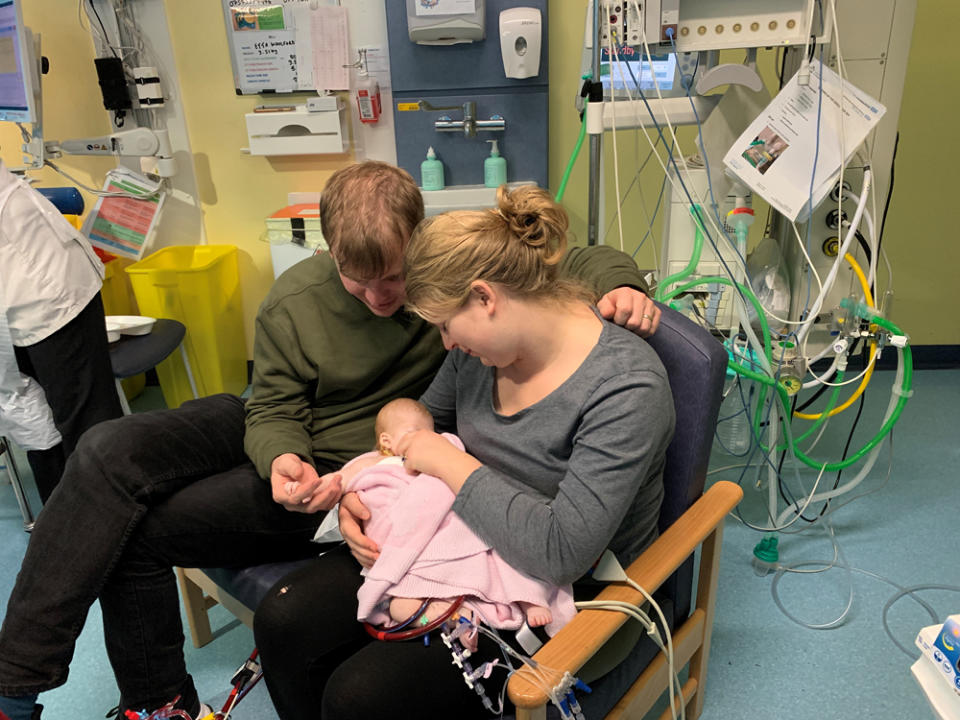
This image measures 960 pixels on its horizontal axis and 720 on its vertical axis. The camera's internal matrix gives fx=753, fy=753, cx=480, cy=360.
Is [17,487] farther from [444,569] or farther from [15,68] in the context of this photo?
[444,569]

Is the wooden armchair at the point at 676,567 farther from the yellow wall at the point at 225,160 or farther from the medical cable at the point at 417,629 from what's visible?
the yellow wall at the point at 225,160

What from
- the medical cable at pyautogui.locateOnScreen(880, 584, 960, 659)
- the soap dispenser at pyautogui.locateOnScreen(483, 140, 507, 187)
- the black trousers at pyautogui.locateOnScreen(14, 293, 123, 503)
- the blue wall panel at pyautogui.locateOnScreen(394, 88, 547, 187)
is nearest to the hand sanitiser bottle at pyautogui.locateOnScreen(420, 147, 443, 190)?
the blue wall panel at pyautogui.locateOnScreen(394, 88, 547, 187)

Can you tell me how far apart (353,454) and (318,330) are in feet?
0.84

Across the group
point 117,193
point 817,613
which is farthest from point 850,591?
point 117,193

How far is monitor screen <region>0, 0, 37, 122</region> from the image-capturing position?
215 centimetres

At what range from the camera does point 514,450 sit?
1200 mm

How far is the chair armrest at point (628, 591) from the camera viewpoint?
93 centimetres

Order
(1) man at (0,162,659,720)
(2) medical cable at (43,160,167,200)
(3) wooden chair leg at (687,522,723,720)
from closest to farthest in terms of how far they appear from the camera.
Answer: (1) man at (0,162,659,720)
(3) wooden chair leg at (687,522,723,720)
(2) medical cable at (43,160,167,200)

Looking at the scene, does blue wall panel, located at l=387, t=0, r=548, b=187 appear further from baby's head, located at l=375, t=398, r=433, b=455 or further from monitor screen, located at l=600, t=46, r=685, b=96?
baby's head, located at l=375, t=398, r=433, b=455

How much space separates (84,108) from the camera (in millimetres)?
3029

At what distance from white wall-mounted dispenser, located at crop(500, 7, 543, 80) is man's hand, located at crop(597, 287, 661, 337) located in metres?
1.63

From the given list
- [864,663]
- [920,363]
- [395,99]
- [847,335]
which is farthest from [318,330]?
[920,363]

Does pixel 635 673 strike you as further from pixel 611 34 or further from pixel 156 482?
pixel 611 34

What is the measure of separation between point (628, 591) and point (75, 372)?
160 centimetres
